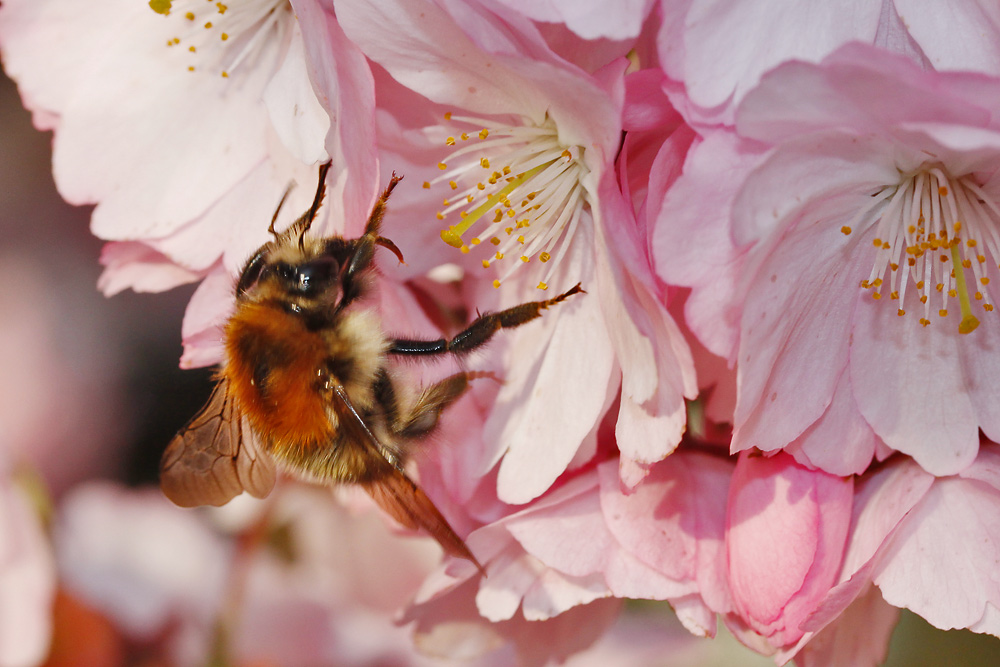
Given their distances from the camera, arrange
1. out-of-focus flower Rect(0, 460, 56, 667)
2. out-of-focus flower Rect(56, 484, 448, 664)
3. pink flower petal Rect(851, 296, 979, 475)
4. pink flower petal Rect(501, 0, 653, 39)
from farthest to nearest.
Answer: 1. out-of-focus flower Rect(56, 484, 448, 664)
2. out-of-focus flower Rect(0, 460, 56, 667)
3. pink flower petal Rect(851, 296, 979, 475)
4. pink flower petal Rect(501, 0, 653, 39)

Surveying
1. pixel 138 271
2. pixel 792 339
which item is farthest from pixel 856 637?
pixel 138 271

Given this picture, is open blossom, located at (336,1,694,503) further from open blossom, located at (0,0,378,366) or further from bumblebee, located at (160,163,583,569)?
open blossom, located at (0,0,378,366)

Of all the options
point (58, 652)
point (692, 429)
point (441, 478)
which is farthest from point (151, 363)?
point (692, 429)

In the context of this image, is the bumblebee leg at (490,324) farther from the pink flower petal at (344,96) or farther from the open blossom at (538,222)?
the pink flower petal at (344,96)

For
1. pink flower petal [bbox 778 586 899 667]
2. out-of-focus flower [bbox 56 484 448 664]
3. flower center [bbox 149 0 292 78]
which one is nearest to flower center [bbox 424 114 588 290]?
flower center [bbox 149 0 292 78]

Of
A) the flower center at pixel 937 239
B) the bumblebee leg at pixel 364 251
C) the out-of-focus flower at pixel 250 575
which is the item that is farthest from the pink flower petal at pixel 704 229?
the out-of-focus flower at pixel 250 575

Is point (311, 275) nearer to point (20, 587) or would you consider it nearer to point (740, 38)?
point (740, 38)
